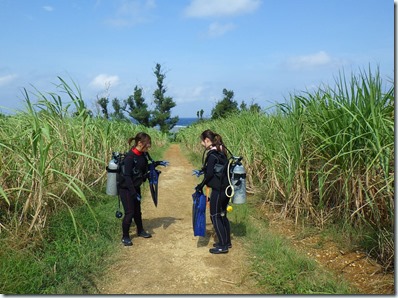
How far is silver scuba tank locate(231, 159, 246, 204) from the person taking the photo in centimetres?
371

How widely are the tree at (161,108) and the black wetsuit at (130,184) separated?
34532 millimetres

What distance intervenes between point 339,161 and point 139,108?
118 ft

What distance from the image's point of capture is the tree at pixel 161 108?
38.7 m

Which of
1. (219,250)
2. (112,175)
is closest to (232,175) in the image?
(219,250)

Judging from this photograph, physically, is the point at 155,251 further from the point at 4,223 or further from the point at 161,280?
the point at 4,223

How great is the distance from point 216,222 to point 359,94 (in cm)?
226

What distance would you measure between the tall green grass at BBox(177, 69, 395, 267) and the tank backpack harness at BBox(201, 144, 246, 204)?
3.12 ft

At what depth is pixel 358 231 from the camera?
3668mm

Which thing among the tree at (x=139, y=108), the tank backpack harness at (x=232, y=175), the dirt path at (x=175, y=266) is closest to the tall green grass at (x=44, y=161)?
the dirt path at (x=175, y=266)

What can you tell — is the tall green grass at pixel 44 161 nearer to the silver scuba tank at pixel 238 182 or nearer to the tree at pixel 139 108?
the silver scuba tank at pixel 238 182

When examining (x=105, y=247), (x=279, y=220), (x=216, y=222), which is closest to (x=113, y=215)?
(x=105, y=247)

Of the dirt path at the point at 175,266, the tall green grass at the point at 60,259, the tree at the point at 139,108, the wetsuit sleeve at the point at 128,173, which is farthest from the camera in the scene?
the tree at the point at 139,108

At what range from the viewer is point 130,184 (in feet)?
12.9

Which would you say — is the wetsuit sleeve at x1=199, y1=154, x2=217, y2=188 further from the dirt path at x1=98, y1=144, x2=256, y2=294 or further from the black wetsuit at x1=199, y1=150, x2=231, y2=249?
the dirt path at x1=98, y1=144, x2=256, y2=294
